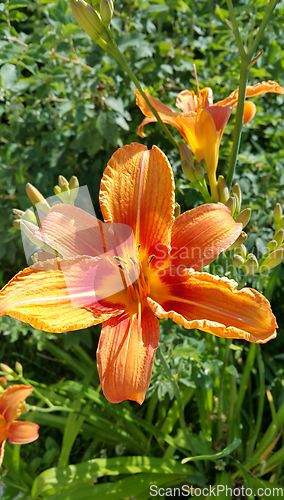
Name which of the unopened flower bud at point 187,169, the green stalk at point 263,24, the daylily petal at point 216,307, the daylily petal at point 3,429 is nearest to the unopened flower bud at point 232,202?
the unopened flower bud at point 187,169

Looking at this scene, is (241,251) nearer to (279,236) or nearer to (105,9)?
(279,236)

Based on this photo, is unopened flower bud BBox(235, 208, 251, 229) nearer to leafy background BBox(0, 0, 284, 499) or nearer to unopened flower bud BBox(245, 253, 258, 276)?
unopened flower bud BBox(245, 253, 258, 276)

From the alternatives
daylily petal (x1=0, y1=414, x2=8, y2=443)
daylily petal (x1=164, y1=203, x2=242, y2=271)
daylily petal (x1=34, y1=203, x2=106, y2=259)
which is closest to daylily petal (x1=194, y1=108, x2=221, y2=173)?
daylily petal (x1=164, y1=203, x2=242, y2=271)

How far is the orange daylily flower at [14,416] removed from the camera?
1.31 metres

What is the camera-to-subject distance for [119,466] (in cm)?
155

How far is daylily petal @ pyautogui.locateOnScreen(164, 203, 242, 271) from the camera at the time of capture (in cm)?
88

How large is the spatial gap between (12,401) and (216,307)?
886mm

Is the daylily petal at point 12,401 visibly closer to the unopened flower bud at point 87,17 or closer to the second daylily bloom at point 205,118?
the second daylily bloom at point 205,118

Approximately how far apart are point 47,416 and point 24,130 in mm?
1489

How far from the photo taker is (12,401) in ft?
4.29

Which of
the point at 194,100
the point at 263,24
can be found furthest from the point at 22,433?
the point at 263,24

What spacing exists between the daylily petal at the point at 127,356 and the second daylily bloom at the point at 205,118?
0.49m

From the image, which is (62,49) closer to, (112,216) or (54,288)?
(112,216)

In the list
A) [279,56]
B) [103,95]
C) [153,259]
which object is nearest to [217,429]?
[153,259]
